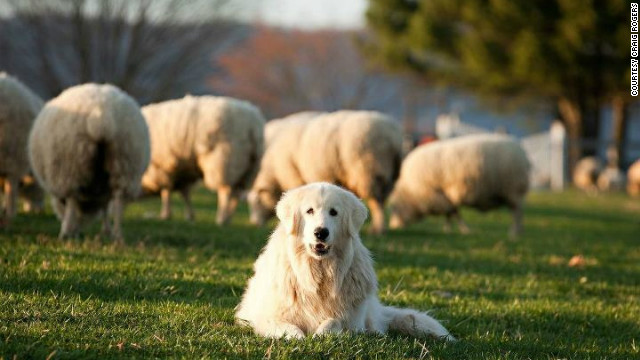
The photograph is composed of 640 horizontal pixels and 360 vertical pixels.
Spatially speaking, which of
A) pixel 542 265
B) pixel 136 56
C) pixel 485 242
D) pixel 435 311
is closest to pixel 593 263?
pixel 542 265

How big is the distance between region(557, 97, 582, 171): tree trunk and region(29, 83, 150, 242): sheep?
26752mm

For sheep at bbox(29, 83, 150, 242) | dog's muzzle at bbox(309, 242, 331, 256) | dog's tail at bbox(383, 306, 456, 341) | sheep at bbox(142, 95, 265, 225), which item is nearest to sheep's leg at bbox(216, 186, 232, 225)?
sheep at bbox(142, 95, 265, 225)

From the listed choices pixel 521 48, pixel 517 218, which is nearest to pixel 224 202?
pixel 517 218

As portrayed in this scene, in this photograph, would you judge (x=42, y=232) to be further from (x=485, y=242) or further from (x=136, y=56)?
(x=136, y=56)

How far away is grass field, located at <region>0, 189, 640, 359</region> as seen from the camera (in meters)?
4.68

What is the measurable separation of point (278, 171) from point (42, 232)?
5.22 meters

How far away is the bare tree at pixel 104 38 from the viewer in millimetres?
23719

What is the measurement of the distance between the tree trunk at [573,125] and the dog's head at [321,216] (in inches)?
1148

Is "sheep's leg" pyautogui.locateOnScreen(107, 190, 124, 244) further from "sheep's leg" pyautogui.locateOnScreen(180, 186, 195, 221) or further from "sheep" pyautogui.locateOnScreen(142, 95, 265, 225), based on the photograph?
"sheep's leg" pyautogui.locateOnScreen(180, 186, 195, 221)

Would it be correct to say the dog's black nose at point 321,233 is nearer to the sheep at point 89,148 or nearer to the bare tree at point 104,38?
the sheep at point 89,148

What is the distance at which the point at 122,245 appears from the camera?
8305 mm

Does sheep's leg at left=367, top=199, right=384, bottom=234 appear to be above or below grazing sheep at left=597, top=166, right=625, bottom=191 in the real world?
above

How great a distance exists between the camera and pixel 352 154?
39.9 feet

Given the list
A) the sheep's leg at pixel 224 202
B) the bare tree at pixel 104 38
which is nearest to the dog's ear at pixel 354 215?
the sheep's leg at pixel 224 202
